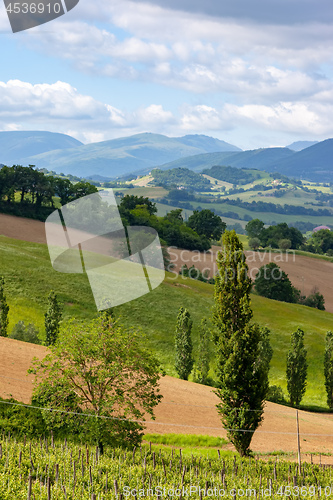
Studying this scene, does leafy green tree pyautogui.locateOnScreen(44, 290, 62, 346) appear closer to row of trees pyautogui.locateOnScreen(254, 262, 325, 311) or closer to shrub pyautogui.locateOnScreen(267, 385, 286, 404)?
shrub pyautogui.locateOnScreen(267, 385, 286, 404)

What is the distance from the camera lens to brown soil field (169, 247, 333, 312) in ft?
394

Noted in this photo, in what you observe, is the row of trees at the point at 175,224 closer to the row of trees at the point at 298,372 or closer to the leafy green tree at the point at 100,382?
the row of trees at the point at 298,372

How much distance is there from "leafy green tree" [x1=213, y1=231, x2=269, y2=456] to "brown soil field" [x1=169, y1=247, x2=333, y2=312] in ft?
261

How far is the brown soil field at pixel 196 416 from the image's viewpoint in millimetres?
37938

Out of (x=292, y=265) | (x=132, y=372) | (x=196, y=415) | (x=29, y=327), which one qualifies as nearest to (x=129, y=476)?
(x=132, y=372)

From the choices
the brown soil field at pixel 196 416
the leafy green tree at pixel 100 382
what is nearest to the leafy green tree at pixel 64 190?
the brown soil field at pixel 196 416

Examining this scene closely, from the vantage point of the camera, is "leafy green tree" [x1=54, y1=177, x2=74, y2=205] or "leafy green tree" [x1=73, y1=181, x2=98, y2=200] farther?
"leafy green tree" [x1=73, y1=181, x2=98, y2=200]

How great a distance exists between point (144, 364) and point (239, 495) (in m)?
8.45

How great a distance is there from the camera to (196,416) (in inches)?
1676

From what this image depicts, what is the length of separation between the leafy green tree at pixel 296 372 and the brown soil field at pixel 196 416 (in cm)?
389

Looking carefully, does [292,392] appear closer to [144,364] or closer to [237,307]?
[237,307]

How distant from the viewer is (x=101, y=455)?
26.6 metres

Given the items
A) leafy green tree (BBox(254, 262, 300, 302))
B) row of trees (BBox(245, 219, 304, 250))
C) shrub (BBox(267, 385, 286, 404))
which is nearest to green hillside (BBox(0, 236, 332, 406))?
shrub (BBox(267, 385, 286, 404))

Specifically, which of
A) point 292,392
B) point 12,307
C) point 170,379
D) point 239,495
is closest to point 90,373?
point 239,495
